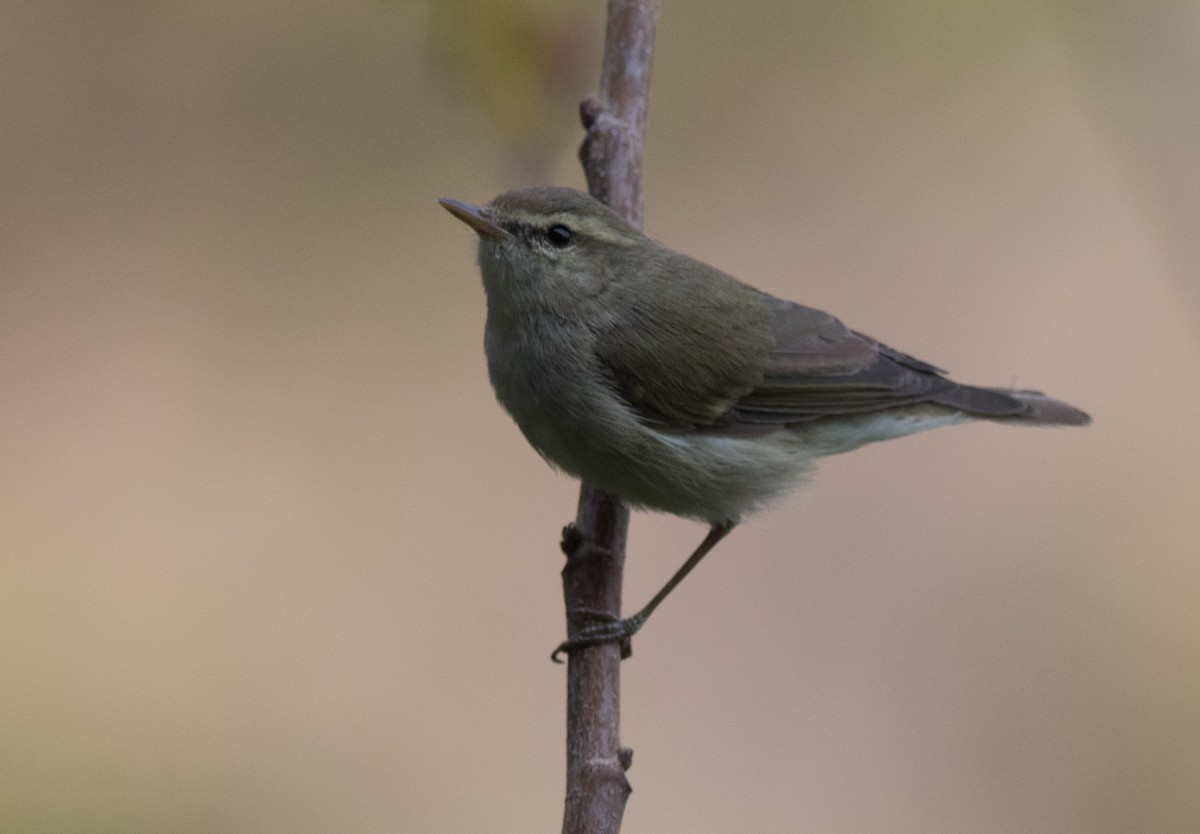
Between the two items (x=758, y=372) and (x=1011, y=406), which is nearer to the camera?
(x=758, y=372)

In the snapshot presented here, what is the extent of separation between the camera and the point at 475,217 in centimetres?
303

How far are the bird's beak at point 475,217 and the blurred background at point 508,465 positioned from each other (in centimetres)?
124

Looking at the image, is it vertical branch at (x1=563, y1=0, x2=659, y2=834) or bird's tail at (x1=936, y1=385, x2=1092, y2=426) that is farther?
bird's tail at (x1=936, y1=385, x2=1092, y2=426)

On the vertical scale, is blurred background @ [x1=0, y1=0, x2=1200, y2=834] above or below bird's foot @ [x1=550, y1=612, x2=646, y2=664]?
above

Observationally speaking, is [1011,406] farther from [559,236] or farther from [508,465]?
[508,465]

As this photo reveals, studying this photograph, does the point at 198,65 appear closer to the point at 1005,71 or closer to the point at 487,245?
the point at 487,245

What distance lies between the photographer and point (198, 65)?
4699 mm

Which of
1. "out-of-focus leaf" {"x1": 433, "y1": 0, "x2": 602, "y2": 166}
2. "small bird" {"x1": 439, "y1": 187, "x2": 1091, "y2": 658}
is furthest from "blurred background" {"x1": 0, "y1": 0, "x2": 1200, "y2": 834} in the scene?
"out-of-focus leaf" {"x1": 433, "y1": 0, "x2": 602, "y2": 166}

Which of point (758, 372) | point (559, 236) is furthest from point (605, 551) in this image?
point (559, 236)

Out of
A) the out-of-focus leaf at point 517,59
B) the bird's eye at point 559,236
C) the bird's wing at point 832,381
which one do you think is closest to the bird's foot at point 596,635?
the bird's wing at point 832,381

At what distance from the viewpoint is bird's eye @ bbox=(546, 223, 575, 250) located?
10.3ft

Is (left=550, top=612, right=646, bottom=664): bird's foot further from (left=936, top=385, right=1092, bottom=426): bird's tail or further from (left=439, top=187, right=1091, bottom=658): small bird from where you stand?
(left=936, top=385, right=1092, bottom=426): bird's tail

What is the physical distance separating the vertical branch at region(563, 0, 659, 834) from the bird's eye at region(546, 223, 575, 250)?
1.03 ft

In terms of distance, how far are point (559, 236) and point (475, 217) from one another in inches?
9.7
